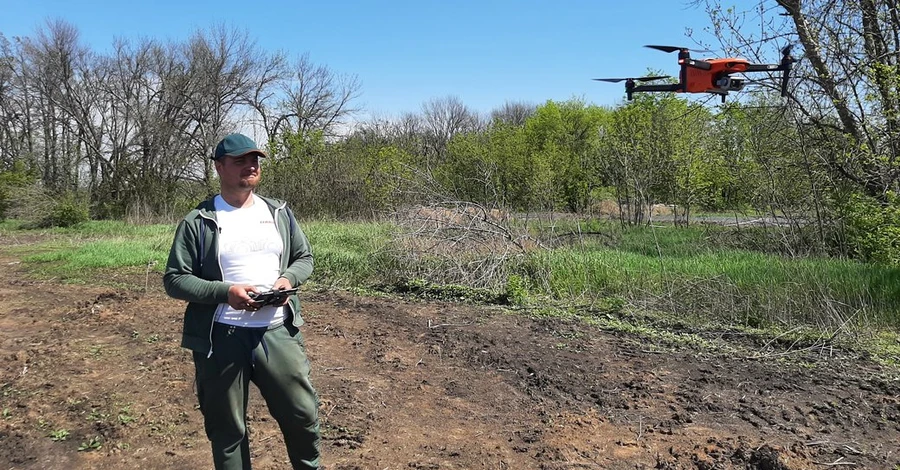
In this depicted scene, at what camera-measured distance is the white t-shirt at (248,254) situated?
230cm

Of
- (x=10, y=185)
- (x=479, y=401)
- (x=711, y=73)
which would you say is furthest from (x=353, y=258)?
(x=10, y=185)

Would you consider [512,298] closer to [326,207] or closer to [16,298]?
[16,298]

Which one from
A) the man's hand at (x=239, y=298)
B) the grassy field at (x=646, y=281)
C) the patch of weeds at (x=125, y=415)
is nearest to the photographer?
the man's hand at (x=239, y=298)

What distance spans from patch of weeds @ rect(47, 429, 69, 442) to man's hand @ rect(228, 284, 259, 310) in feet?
6.69

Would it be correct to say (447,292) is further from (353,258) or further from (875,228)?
(875,228)

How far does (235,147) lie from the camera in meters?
2.32

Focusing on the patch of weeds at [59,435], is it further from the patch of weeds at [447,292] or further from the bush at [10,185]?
the bush at [10,185]

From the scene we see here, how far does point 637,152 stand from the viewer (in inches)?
653

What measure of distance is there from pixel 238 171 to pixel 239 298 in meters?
0.54

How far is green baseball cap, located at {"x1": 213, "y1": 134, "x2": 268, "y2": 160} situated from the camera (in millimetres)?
2301

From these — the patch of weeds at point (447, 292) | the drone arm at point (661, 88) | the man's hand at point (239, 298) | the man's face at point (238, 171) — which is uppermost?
the drone arm at point (661, 88)

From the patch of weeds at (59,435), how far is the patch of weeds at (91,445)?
17 centimetres

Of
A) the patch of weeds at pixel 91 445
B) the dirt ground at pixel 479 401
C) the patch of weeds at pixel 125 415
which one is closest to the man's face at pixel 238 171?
the dirt ground at pixel 479 401

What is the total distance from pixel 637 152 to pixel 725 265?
969 cm
